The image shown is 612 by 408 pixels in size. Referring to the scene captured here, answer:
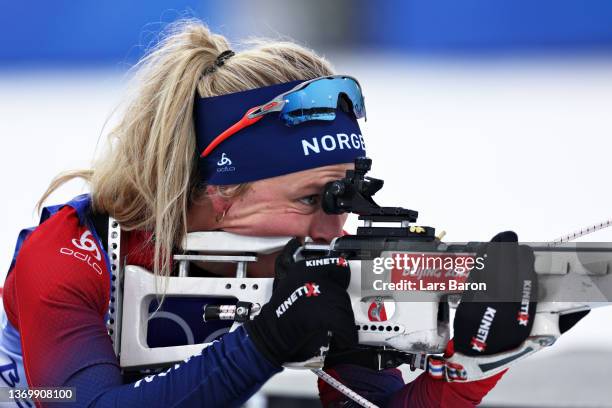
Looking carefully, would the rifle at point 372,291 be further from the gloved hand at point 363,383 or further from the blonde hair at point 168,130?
the gloved hand at point 363,383

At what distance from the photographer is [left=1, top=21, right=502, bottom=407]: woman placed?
2127mm

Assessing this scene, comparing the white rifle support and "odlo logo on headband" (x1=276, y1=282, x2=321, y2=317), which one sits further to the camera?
"odlo logo on headband" (x1=276, y1=282, x2=321, y2=317)

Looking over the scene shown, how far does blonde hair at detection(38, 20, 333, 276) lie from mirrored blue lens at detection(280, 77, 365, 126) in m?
0.08

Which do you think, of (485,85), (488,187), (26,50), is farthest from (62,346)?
(26,50)

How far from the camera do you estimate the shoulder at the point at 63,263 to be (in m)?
2.20

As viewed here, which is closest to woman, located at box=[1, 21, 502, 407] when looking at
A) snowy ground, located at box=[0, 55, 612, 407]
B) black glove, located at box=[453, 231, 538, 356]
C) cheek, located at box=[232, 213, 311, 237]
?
cheek, located at box=[232, 213, 311, 237]

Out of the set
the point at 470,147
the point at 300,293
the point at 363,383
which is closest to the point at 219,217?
the point at 300,293

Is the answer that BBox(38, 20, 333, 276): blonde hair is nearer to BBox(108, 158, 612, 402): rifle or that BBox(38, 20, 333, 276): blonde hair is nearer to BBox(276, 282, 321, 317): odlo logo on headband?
BBox(108, 158, 612, 402): rifle

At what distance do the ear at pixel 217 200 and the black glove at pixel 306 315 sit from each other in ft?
1.20

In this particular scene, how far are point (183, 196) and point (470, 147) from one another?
2.49 meters

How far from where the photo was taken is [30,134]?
18.0ft

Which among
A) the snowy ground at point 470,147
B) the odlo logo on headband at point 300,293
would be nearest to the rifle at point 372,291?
the odlo logo on headband at point 300,293

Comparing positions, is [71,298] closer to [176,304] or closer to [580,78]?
[176,304]

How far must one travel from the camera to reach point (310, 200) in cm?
236
